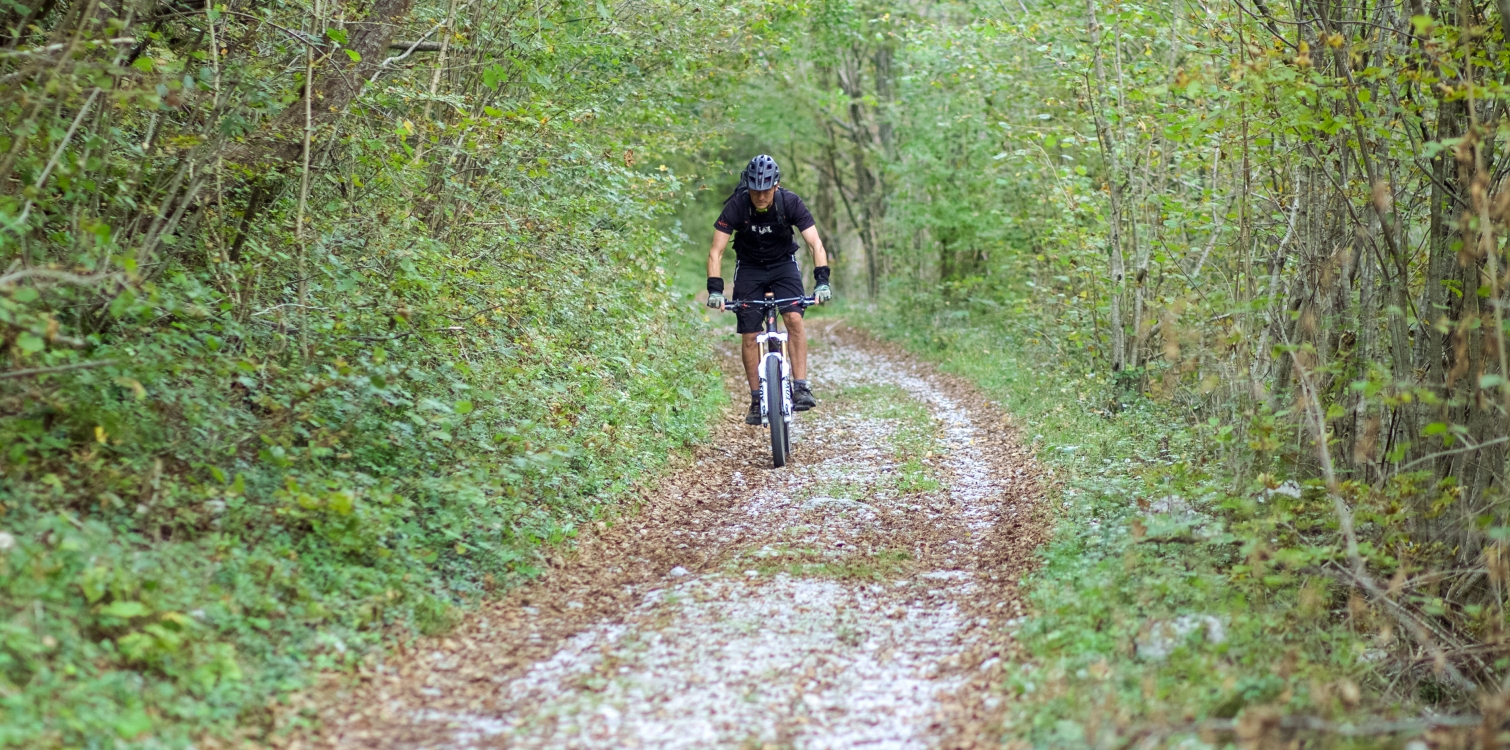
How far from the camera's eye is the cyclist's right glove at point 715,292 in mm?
9273

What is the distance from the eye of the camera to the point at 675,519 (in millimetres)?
7941

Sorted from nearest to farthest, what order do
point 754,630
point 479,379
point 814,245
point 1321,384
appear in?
point 754,630
point 1321,384
point 479,379
point 814,245

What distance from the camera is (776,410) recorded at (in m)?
9.23

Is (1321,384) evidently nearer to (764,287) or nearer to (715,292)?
(764,287)

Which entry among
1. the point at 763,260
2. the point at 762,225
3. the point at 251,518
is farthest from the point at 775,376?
the point at 251,518

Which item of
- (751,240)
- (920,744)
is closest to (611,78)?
(751,240)

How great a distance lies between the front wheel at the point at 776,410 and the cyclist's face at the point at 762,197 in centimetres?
133

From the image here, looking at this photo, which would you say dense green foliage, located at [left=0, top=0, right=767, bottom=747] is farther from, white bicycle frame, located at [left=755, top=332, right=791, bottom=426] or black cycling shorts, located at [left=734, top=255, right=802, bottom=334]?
black cycling shorts, located at [left=734, top=255, right=802, bottom=334]

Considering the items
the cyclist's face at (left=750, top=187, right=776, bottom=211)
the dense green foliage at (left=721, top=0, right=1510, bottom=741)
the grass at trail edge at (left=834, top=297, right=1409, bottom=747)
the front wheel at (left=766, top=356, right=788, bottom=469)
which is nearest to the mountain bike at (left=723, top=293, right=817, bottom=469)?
the front wheel at (left=766, top=356, right=788, bottom=469)

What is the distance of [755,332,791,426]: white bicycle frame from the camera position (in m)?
9.31

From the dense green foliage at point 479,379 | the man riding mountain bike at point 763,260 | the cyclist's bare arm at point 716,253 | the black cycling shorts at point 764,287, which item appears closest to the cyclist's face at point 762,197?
the man riding mountain bike at point 763,260

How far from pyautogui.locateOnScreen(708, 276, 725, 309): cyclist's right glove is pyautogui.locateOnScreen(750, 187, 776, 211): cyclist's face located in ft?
2.43

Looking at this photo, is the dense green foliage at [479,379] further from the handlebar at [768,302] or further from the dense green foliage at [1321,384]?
the handlebar at [768,302]

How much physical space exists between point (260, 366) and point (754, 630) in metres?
3.07
